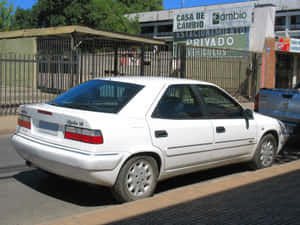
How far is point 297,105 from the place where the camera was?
8.97 meters

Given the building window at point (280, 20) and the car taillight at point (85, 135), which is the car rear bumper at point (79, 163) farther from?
the building window at point (280, 20)

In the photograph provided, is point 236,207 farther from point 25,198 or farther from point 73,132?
point 25,198

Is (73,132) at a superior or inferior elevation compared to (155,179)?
A: superior

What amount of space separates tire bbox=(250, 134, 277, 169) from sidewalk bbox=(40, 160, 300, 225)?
1.17 metres

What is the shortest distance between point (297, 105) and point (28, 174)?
19.5ft

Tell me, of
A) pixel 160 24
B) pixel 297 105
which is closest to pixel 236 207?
pixel 297 105

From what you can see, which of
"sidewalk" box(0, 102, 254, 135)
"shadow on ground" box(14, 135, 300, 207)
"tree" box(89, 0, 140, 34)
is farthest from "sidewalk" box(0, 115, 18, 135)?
"tree" box(89, 0, 140, 34)

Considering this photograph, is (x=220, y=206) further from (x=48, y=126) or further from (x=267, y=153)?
(x=267, y=153)

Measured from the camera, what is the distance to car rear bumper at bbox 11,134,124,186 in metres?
4.55

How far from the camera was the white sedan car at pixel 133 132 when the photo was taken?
4648 millimetres

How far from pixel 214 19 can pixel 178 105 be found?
1791cm

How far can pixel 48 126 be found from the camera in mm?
5020

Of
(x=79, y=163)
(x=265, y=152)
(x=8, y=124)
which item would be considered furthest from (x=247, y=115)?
(x=8, y=124)

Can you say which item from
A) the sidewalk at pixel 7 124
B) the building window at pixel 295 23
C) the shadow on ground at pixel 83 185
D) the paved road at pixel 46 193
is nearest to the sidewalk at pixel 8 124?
the sidewalk at pixel 7 124
